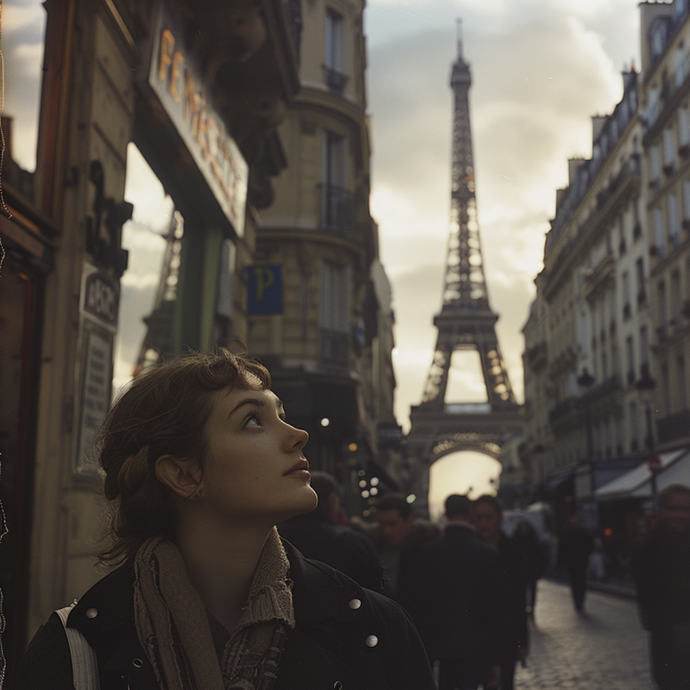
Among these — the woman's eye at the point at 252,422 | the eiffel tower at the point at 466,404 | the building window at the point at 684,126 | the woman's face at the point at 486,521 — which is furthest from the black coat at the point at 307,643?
the eiffel tower at the point at 466,404

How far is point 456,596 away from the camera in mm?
3393

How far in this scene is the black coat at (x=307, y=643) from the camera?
1.50 meters

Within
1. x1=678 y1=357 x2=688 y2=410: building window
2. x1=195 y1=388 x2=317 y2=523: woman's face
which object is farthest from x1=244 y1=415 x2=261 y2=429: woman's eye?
x1=678 y1=357 x2=688 y2=410: building window

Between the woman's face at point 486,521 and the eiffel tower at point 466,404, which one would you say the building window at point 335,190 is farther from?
the eiffel tower at point 466,404

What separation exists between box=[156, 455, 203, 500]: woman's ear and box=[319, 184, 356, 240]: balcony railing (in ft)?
31.7

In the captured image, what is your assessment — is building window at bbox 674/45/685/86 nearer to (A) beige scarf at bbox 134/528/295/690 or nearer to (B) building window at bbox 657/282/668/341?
(B) building window at bbox 657/282/668/341

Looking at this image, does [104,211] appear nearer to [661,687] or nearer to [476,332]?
[661,687]

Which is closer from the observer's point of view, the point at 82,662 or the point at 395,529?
the point at 82,662

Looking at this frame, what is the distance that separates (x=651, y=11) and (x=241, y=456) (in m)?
2.55

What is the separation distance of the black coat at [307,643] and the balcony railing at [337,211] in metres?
9.76

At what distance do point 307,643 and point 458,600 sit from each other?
6.26 feet

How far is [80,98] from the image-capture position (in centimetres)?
519

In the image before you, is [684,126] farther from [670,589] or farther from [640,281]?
[640,281]

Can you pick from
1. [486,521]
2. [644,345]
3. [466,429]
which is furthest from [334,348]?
[466,429]
